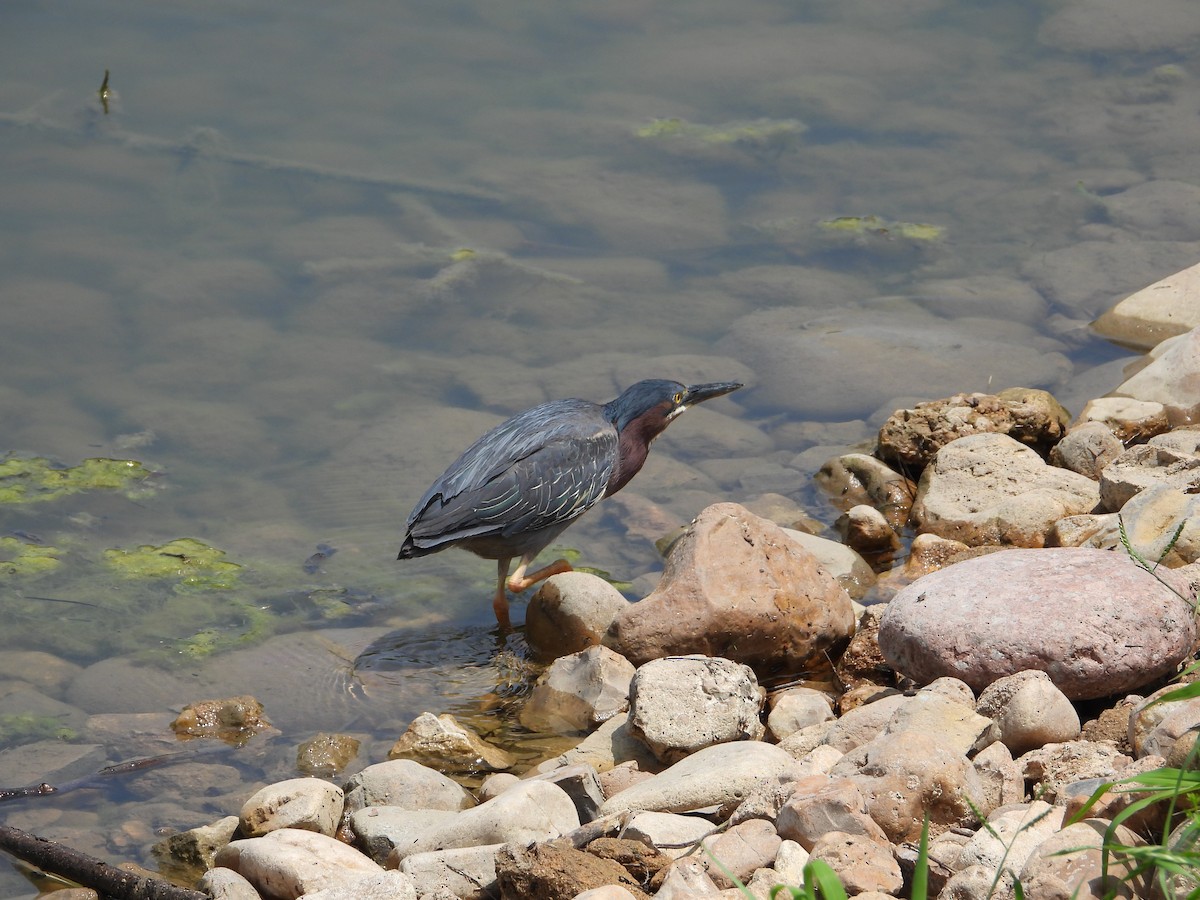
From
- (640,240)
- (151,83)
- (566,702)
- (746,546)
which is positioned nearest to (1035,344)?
(640,240)

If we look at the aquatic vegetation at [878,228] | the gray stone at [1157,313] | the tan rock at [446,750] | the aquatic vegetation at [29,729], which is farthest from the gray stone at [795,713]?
the aquatic vegetation at [878,228]

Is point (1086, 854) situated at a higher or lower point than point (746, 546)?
higher

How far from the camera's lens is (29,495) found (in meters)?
7.52

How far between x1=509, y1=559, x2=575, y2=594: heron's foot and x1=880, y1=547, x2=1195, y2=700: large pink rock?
96.9 inches

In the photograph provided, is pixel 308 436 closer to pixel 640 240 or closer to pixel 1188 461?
pixel 640 240

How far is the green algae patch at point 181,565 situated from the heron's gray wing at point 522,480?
1.23 m

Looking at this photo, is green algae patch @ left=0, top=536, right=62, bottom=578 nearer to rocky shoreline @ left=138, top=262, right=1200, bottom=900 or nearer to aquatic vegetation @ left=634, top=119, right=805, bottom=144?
rocky shoreline @ left=138, top=262, right=1200, bottom=900

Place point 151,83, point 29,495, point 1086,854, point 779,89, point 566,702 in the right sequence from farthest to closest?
point 779,89 < point 151,83 < point 29,495 < point 566,702 < point 1086,854

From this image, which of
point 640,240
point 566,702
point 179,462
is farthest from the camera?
point 640,240

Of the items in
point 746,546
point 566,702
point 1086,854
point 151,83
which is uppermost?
point 151,83

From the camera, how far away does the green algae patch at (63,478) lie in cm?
756

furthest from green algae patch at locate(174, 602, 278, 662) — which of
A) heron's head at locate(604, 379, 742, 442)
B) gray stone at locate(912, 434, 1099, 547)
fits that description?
gray stone at locate(912, 434, 1099, 547)

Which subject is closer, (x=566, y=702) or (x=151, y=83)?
(x=566, y=702)

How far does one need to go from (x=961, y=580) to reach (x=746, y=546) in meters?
1.15
